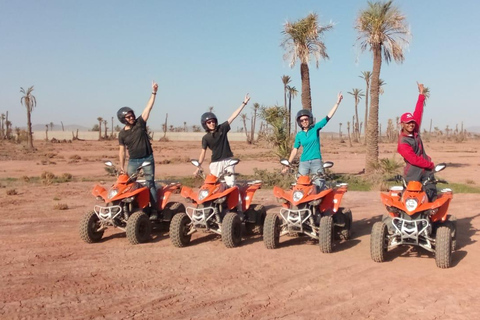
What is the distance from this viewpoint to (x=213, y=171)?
25.6ft

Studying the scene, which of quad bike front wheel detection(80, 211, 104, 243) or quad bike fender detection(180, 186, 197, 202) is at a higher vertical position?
quad bike fender detection(180, 186, 197, 202)

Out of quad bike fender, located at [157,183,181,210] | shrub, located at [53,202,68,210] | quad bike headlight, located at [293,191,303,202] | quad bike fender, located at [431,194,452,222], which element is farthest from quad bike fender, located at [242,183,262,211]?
shrub, located at [53,202,68,210]

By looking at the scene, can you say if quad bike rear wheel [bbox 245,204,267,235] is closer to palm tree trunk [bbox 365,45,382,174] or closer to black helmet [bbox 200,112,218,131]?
black helmet [bbox 200,112,218,131]

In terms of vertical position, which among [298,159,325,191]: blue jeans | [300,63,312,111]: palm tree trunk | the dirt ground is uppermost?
[300,63,312,111]: palm tree trunk

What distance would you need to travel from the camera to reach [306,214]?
6.74m

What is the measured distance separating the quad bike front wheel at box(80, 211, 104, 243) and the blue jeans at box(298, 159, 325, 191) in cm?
341

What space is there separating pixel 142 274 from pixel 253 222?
2.64 metres

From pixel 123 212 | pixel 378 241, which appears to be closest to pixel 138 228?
pixel 123 212

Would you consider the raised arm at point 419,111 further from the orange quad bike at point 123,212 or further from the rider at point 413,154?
the orange quad bike at point 123,212

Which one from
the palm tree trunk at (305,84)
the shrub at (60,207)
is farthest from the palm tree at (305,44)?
the shrub at (60,207)

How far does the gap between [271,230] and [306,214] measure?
1.85 ft

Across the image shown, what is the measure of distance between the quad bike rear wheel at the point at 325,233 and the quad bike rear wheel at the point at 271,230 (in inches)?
25.9

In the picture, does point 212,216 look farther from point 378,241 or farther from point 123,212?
point 378,241

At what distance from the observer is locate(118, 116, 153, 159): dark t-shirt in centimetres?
773
